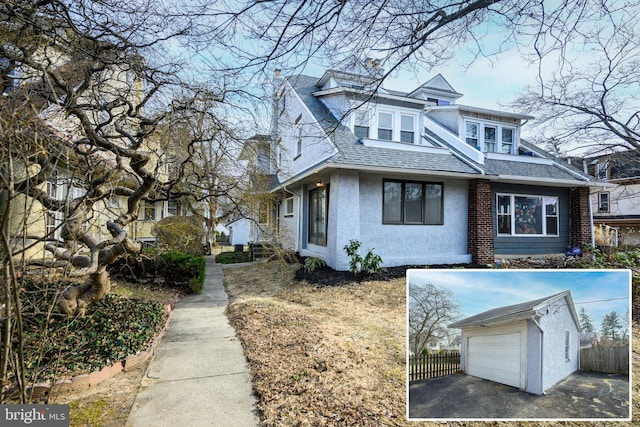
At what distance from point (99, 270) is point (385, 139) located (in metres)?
9.70

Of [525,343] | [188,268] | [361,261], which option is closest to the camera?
[525,343]

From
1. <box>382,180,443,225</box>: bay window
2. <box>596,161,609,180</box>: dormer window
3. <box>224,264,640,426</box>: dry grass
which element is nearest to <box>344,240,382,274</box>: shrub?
<box>224,264,640,426</box>: dry grass

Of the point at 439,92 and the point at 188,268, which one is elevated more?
the point at 439,92

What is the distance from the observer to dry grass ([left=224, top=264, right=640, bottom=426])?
326cm

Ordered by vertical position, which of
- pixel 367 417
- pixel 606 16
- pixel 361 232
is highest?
pixel 606 16

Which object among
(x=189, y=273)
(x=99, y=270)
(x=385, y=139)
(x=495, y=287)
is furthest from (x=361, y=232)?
(x=495, y=287)

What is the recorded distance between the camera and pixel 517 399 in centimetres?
214

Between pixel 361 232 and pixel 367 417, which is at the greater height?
pixel 361 232

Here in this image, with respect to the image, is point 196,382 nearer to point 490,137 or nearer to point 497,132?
point 490,137

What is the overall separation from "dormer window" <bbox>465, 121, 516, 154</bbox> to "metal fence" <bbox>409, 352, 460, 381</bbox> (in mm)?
13790

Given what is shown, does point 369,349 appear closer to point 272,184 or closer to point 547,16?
point 547,16

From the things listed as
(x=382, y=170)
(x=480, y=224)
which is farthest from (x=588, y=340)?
(x=480, y=224)

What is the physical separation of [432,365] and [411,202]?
973cm

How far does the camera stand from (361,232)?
35.8ft
